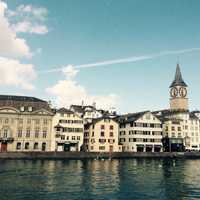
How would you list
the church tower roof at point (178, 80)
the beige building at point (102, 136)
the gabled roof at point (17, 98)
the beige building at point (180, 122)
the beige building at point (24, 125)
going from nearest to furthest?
the beige building at point (24, 125)
the gabled roof at point (17, 98)
the beige building at point (102, 136)
the beige building at point (180, 122)
the church tower roof at point (178, 80)

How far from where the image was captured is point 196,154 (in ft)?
409

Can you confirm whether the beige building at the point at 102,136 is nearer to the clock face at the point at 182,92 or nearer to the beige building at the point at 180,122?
the beige building at the point at 180,122

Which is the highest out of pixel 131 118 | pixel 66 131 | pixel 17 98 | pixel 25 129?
pixel 17 98

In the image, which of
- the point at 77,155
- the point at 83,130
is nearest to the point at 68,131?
the point at 83,130

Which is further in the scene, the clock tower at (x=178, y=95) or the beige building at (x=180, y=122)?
the clock tower at (x=178, y=95)

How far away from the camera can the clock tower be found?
166m

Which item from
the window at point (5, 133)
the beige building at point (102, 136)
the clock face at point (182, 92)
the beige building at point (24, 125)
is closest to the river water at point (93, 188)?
the window at point (5, 133)

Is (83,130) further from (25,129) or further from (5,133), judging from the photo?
(5,133)

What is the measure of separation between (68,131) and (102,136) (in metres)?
14.9

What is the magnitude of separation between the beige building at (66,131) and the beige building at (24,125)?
2570mm

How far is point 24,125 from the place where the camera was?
114438 mm

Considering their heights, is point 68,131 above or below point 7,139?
above

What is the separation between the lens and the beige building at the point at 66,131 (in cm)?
11788

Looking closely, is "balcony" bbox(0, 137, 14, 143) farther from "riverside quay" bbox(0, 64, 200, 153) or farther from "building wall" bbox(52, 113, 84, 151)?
"building wall" bbox(52, 113, 84, 151)
